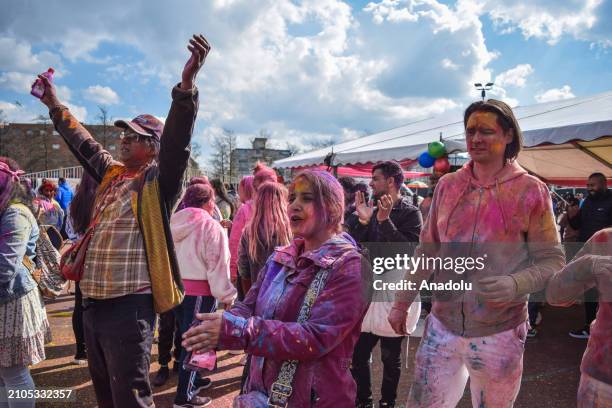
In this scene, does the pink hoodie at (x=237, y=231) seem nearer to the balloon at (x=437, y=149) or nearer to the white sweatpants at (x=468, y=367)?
the white sweatpants at (x=468, y=367)

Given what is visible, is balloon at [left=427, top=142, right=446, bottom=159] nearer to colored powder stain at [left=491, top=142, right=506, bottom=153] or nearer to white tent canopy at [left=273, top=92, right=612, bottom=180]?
white tent canopy at [left=273, top=92, right=612, bottom=180]

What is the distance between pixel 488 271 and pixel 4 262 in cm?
272

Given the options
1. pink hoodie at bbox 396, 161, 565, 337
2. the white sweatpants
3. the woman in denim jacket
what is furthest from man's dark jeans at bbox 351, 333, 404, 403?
the woman in denim jacket

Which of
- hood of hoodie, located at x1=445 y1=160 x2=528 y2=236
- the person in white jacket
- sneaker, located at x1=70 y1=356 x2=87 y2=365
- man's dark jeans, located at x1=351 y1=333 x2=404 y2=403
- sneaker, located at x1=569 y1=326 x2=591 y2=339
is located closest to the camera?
hood of hoodie, located at x1=445 y1=160 x2=528 y2=236

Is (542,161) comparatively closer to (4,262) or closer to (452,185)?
(452,185)

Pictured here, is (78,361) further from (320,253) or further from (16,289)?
(320,253)

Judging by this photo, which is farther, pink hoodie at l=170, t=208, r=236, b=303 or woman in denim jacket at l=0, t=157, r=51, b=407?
pink hoodie at l=170, t=208, r=236, b=303

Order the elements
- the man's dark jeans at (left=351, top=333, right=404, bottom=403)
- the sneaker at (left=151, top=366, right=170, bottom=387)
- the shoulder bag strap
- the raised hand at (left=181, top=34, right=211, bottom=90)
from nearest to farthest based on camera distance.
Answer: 1. the shoulder bag strap
2. the raised hand at (left=181, top=34, right=211, bottom=90)
3. the man's dark jeans at (left=351, top=333, right=404, bottom=403)
4. the sneaker at (left=151, top=366, right=170, bottom=387)

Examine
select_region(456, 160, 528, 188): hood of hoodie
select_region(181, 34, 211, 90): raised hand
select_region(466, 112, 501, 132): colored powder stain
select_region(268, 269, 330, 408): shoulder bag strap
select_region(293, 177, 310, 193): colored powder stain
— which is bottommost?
select_region(268, 269, 330, 408): shoulder bag strap

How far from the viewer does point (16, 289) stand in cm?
260

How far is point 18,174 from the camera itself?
2.73m

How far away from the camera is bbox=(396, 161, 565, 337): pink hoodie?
1.96 meters

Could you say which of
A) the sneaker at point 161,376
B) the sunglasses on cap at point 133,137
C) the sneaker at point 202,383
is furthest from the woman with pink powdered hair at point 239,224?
the sunglasses on cap at point 133,137

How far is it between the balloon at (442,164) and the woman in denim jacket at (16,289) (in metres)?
4.68
